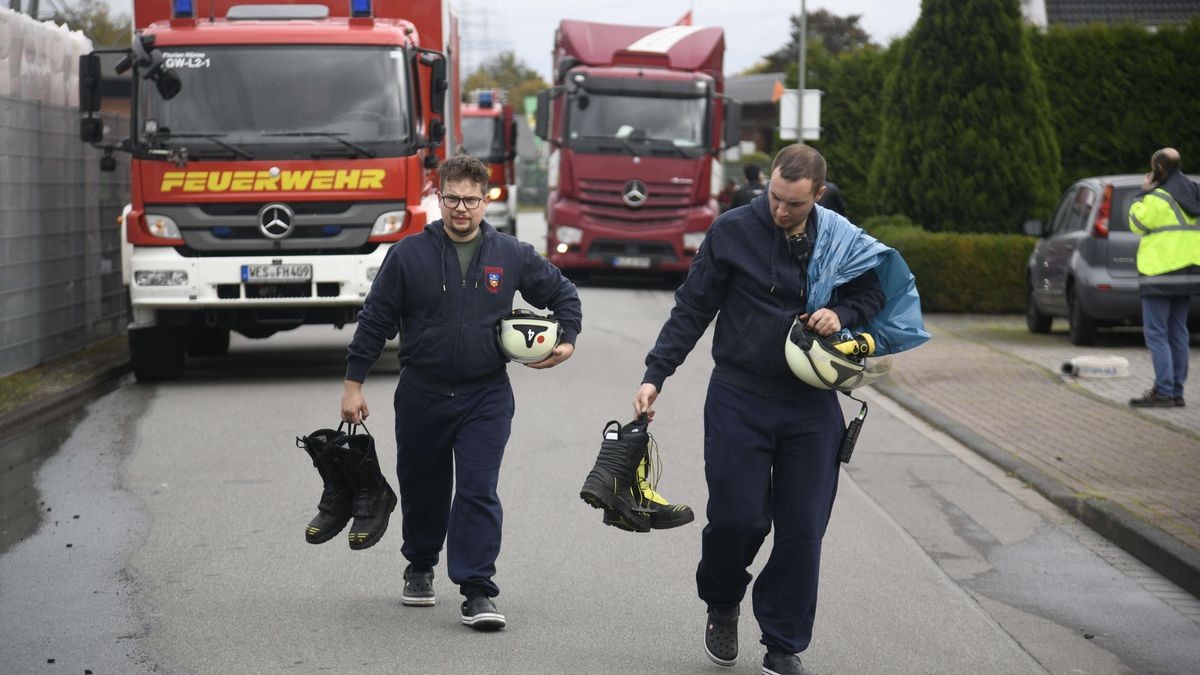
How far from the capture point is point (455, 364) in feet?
21.3

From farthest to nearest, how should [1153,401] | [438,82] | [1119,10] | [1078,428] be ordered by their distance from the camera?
[1119,10] → [438,82] → [1153,401] → [1078,428]

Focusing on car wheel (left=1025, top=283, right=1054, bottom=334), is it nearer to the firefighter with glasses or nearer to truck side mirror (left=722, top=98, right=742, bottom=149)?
→ truck side mirror (left=722, top=98, right=742, bottom=149)

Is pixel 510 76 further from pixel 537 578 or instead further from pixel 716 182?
pixel 537 578

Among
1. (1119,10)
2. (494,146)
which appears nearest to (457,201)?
(494,146)

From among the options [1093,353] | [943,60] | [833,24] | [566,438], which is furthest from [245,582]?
[833,24]

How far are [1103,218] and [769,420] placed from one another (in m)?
12.2

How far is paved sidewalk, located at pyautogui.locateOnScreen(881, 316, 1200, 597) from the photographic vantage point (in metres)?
8.52

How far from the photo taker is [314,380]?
14469 mm

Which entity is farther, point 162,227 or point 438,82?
point 438,82

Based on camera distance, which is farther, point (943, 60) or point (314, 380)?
point (943, 60)

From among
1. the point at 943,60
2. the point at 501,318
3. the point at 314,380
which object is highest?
the point at 943,60

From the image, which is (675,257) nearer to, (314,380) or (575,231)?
(575,231)

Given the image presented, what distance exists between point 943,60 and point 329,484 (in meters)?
17.3

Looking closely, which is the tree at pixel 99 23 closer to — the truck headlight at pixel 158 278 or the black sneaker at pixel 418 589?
the truck headlight at pixel 158 278
